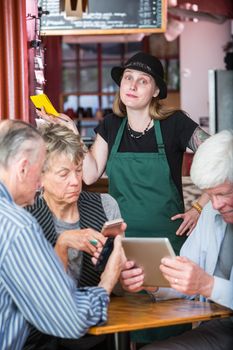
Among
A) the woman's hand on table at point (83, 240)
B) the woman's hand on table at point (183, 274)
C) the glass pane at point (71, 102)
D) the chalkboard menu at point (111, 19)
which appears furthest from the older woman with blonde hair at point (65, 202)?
the glass pane at point (71, 102)

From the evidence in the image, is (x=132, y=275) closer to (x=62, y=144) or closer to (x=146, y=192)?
(x=62, y=144)

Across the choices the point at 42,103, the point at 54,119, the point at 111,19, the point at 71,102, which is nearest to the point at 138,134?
the point at 54,119

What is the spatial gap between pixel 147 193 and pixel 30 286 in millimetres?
1711

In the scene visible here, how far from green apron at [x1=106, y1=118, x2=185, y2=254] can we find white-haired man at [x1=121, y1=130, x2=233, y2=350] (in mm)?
663

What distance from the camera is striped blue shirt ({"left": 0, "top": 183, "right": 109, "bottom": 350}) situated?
262 centimetres

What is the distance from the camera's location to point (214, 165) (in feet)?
10.5

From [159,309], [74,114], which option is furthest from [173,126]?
[74,114]

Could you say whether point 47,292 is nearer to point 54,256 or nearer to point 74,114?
point 54,256

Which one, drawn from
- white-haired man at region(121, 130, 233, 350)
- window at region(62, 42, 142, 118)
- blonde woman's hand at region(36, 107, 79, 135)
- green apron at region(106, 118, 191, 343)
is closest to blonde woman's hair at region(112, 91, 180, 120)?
green apron at region(106, 118, 191, 343)

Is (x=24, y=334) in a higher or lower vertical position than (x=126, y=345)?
higher

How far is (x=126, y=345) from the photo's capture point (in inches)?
130

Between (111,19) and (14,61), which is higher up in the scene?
(111,19)

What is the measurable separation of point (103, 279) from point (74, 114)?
31.5 feet

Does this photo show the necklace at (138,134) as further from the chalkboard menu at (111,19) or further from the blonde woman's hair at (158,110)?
the chalkboard menu at (111,19)
